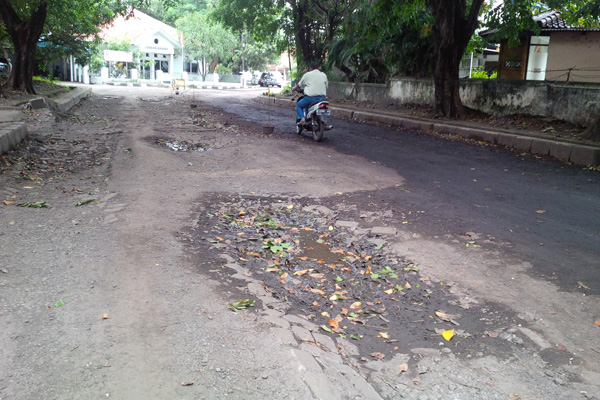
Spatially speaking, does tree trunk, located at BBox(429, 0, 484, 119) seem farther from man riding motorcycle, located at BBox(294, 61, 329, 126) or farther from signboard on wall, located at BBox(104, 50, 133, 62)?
signboard on wall, located at BBox(104, 50, 133, 62)

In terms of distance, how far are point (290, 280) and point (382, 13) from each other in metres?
11.5

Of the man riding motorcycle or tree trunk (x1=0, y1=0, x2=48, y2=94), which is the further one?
tree trunk (x1=0, y1=0, x2=48, y2=94)

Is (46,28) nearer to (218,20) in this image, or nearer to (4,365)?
(218,20)

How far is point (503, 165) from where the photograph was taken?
27.3 feet

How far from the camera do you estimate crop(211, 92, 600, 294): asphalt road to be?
4.33m

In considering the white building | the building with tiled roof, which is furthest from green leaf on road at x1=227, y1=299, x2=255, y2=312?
the white building

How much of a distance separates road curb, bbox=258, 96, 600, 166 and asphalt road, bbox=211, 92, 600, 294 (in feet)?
1.45

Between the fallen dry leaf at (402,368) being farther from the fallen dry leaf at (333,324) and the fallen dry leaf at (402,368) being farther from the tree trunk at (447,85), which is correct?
the tree trunk at (447,85)

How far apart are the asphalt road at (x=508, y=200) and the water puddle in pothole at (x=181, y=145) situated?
251 cm

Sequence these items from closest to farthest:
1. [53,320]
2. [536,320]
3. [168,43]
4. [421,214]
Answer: [53,320]
[536,320]
[421,214]
[168,43]

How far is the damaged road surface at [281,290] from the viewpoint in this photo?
8.40ft

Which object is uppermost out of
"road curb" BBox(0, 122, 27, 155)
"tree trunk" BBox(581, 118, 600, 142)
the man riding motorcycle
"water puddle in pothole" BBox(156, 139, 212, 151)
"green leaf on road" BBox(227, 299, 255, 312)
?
the man riding motorcycle

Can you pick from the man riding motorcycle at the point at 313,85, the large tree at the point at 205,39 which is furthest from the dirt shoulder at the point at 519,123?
the large tree at the point at 205,39

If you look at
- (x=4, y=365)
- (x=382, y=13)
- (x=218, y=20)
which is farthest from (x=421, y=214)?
(x=218, y=20)
